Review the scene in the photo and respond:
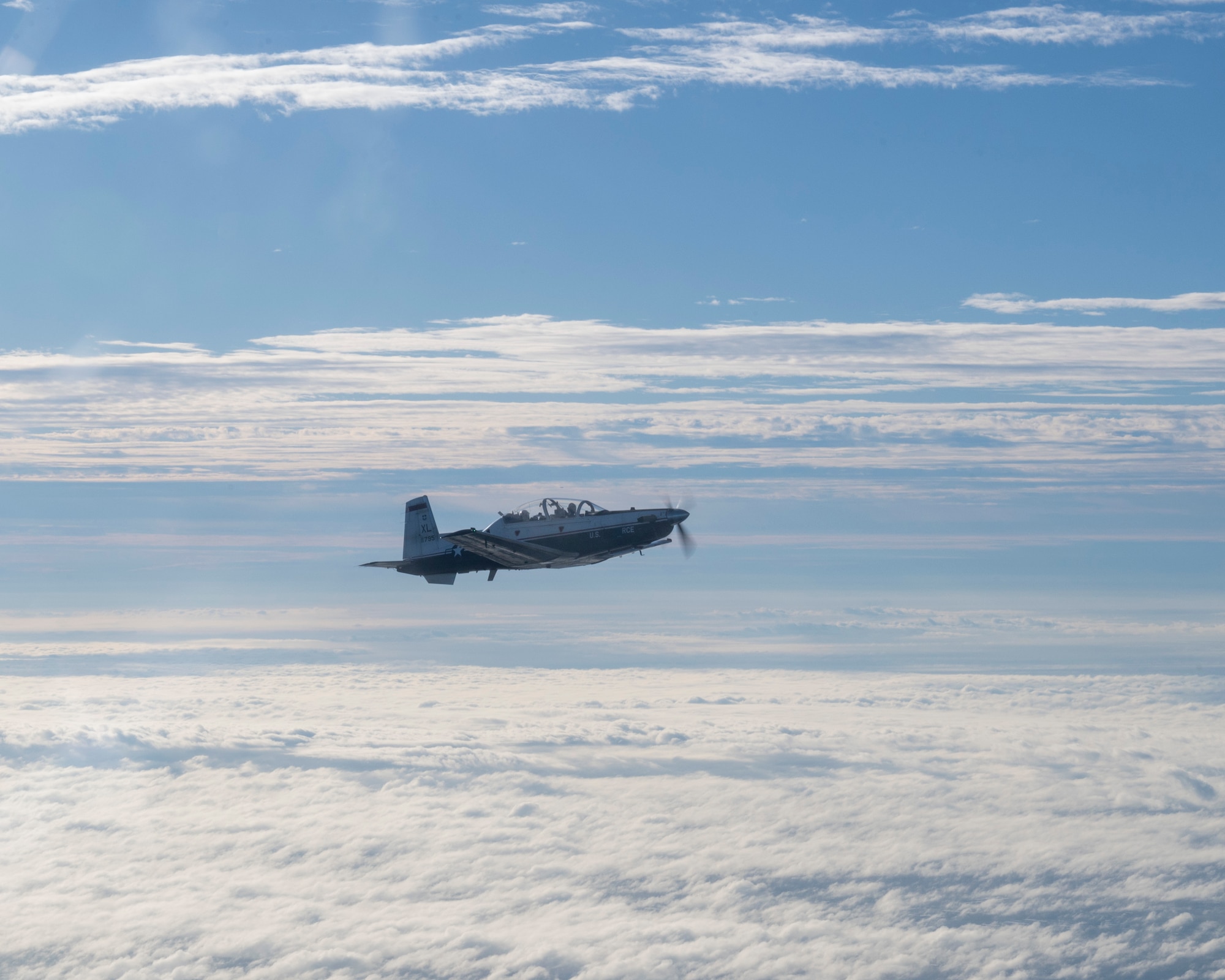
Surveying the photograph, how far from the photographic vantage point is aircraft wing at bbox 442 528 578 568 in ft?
231

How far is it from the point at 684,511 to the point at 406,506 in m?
27.9

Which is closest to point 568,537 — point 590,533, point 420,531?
point 590,533

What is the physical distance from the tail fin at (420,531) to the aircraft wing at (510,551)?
339 inches

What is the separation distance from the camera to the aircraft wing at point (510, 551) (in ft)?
231

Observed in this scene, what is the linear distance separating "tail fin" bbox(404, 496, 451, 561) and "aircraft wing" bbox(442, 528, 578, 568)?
861 centimetres

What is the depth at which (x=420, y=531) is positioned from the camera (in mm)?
83812

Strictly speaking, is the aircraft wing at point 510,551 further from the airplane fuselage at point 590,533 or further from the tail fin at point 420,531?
the tail fin at point 420,531

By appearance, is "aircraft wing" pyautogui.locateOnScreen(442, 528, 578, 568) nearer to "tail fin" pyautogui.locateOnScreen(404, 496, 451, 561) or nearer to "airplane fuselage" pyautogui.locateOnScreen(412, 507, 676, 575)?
"airplane fuselage" pyautogui.locateOnScreen(412, 507, 676, 575)

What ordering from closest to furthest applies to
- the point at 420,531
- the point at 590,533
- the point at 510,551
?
the point at 510,551 → the point at 590,533 → the point at 420,531

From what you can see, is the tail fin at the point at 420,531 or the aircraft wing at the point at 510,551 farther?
the tail fin at the point at 420,531

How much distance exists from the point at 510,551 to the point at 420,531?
48.5 feet

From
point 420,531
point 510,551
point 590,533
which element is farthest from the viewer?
point 420,531

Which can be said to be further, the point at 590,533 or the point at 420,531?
the point at 420,531

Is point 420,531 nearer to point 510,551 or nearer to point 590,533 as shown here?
point 510,551
